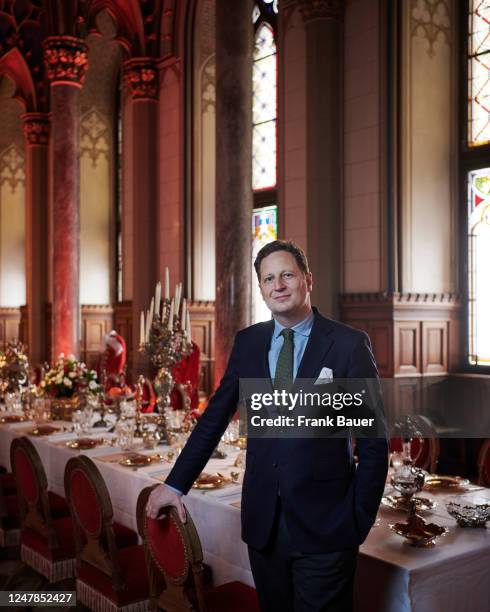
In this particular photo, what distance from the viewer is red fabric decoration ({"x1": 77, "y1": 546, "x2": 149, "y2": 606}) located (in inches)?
141

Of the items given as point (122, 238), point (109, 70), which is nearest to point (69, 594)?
point (122, 238)

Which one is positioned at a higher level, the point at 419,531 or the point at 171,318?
the point at 171,318

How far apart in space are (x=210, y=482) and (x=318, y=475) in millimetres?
1718

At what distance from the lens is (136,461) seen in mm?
4566

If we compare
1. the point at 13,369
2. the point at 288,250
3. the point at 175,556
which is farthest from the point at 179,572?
the point at 13,369

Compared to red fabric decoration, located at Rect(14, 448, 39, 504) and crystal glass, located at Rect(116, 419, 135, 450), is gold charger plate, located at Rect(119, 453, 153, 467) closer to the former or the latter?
crystal glass, located at Rect(116, 419, 135, 450)

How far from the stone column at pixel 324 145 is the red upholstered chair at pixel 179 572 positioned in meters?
5.75

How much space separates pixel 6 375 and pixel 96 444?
2696 mm

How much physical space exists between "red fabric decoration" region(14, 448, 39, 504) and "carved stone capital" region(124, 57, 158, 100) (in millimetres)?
8807

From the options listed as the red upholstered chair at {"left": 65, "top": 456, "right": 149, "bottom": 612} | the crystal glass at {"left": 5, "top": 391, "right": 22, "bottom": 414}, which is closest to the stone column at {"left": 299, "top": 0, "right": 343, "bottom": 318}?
the crystal glass at {"left": 5, "top": 391, "right": 22, "bottom": 414}

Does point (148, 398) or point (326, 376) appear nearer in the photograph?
point (326, 376)

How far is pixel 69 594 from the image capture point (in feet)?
13.6

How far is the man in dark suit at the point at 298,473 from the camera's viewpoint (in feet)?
7.47

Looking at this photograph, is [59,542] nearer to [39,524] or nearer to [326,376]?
[39,524]
